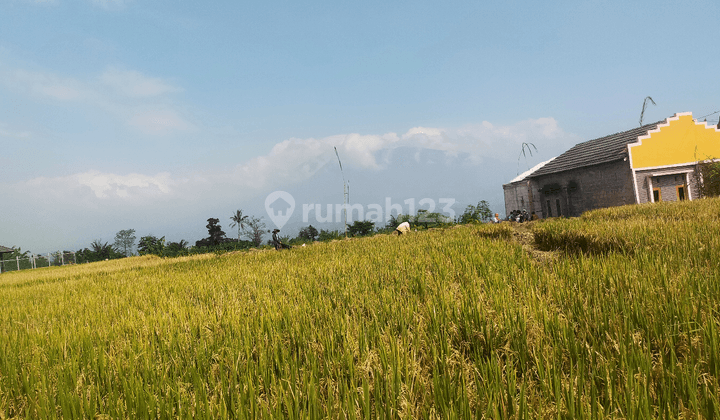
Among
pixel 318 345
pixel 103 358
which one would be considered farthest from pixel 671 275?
pixel 103 358

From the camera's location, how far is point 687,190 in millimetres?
18781

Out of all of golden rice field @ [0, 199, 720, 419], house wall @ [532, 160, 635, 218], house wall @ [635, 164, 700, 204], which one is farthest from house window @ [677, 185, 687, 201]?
golden rice field @ [0, 199, 720, 419]

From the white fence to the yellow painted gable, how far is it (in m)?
47.4

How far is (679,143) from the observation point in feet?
61.1

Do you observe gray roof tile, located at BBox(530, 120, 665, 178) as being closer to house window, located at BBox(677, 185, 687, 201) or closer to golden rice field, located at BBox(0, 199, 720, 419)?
house window, located at BBox(677, 185, 687, 201)

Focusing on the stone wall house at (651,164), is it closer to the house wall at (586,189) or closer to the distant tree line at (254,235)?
the house wall at (586,189)

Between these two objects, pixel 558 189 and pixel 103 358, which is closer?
pixel 103 358

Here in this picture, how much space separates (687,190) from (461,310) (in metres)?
24.5

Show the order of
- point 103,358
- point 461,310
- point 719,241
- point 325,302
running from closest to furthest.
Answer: point 103,358
point 461,310
point 325,302
point 719,241


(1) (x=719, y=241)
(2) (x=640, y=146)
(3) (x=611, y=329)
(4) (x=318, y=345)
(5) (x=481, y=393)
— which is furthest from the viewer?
(2) (x=640, y=146)

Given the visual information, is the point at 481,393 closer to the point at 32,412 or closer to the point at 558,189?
the point at 32,412

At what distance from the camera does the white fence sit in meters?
29.3

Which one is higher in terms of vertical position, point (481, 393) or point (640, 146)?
point (640, 146)

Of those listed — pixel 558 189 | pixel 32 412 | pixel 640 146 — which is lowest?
pixel 32 412
